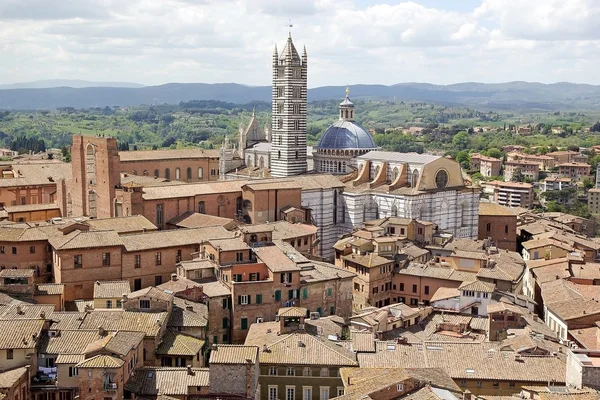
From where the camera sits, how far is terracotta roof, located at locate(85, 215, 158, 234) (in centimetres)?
5438

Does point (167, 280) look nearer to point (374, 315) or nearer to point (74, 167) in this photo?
point (374, 315)

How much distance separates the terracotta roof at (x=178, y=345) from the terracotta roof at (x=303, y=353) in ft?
11.1

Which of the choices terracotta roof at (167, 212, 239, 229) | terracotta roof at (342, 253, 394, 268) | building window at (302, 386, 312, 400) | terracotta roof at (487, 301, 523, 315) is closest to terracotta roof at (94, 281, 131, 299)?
building window at (302, 386, 312, 400)

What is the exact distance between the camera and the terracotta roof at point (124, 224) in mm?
54375

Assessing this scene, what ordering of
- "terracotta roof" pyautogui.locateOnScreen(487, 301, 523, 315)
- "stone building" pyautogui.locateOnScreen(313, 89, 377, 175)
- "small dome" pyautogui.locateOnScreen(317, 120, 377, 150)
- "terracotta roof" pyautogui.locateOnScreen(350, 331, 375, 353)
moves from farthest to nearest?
"small dome" pyautogui.locateOnScreen(317, 120, 377, 150)
"stone building" pyautogui.locateOnScreen(313, 89, 377, 175)
"terracotta roof" pyautogui.locateOnScreen(487, 301, 523, 315)
"terracotta roof" pyautogui.locateOnScreen(350, 331, 375, 353)

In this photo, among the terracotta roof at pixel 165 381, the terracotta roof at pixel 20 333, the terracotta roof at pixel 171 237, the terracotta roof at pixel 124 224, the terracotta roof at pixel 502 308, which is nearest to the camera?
the terracotta roof at pixel 165 381

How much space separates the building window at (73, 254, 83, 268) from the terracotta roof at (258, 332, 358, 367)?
49.8 feet

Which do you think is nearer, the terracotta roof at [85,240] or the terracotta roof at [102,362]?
the terracotta roof at [102,362]

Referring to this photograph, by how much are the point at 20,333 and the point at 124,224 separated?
19737 millimetres

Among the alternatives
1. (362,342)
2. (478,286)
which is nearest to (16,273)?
(362,342)

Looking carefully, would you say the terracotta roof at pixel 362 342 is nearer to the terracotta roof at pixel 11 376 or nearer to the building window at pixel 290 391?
the building window at pixel 290 391

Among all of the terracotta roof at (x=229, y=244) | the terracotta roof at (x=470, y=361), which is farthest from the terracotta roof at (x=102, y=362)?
the terracotta roof at (x=229, y=244)

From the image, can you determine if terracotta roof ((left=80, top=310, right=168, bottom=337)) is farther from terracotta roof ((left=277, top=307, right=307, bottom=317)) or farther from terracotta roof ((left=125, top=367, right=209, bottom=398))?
terracotta roof ((left=277, top=307, right=307, bottom=317))

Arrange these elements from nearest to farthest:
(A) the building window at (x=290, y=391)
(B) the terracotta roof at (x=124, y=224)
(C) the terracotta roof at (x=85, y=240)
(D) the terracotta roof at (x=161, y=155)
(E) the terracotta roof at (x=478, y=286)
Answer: (A) the building window at (x=290, y=391)
(C) the terracotta roof at (x=85, y=240)
(E) the terracotta roof at (x=478, y=286)
(B) the terracotta roof at (x=124, y=224)
(D) the terracotta roof at (x=161, y=155)
